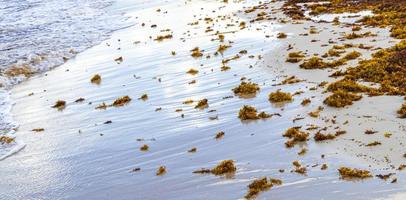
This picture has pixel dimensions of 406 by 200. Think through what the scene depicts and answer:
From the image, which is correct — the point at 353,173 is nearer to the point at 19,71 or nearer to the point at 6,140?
the point at 6,140

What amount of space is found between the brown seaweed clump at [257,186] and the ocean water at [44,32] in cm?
676

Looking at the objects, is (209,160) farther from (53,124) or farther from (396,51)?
(396,51)

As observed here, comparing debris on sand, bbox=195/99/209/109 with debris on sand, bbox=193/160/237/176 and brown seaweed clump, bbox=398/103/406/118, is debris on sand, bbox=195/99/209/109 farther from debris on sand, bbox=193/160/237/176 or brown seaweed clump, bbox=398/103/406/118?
brown seaweed clump, bbox=398/103/406/118

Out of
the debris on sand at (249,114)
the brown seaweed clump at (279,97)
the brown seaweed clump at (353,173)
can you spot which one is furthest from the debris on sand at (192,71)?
the brown seaweed clump at (353,173)

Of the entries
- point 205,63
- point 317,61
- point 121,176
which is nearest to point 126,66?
point 205,63

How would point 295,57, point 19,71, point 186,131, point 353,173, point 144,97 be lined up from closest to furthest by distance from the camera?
point 353,173, point 186,131, point 144,97, point 295,57, point 19,71

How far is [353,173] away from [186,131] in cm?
452

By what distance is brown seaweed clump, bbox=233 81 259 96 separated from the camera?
1434 centimetres

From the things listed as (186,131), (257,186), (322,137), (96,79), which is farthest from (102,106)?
(257,186)

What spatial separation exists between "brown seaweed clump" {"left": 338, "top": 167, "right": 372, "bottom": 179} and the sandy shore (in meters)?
0.13

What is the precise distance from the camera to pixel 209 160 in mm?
10453

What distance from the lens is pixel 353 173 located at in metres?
8.95

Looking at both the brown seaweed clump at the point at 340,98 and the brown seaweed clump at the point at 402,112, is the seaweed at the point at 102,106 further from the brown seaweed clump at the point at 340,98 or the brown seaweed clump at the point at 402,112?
the brown seaweed clump at the point at 402,112

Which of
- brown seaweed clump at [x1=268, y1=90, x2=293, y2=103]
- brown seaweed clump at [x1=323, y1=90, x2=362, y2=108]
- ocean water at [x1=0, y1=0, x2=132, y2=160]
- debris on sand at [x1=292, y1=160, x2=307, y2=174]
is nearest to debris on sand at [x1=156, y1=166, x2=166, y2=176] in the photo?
debris on sand at [x1=292, y1=160, x2=307, y2=174]
